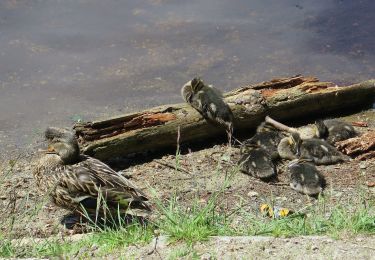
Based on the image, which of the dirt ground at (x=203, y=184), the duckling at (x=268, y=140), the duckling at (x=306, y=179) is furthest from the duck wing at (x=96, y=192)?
the duckling at (x=268, y=140)

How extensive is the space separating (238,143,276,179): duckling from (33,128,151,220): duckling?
1.23m

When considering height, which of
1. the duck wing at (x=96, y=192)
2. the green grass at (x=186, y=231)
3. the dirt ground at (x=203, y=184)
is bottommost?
the dirt ground at (x=203, y=184)

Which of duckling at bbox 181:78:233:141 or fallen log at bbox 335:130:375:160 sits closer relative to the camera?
fallen log at bbox 335:130:375:160

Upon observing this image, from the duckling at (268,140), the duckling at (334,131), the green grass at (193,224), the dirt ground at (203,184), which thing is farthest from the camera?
the duckling at (334,131)

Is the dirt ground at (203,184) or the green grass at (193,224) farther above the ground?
the green grass at (193,224)

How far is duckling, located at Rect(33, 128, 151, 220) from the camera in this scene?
17.6 feet

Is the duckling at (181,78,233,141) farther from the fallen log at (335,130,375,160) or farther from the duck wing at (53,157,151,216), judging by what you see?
the duck wing at (53,157,151,216)

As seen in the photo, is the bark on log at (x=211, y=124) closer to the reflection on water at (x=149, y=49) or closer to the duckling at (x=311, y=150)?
the duckling at (x=311, y=150)

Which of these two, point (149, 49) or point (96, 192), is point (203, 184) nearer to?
point (96, 192)

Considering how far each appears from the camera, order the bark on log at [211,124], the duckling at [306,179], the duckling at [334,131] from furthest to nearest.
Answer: the duckling at [334,131], the bark on log at [211,124], the duckling at [306,179]

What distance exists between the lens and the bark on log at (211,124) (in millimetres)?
6555

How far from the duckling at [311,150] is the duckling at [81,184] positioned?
1745mm

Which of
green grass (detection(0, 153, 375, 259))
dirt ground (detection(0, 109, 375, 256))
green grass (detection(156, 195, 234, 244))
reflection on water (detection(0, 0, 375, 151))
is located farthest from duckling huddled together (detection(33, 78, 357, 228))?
reflection on water (detection(0, 0, 375, 151))

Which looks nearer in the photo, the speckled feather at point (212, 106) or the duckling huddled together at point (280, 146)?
the duckling huddled together at point (280, 146)
